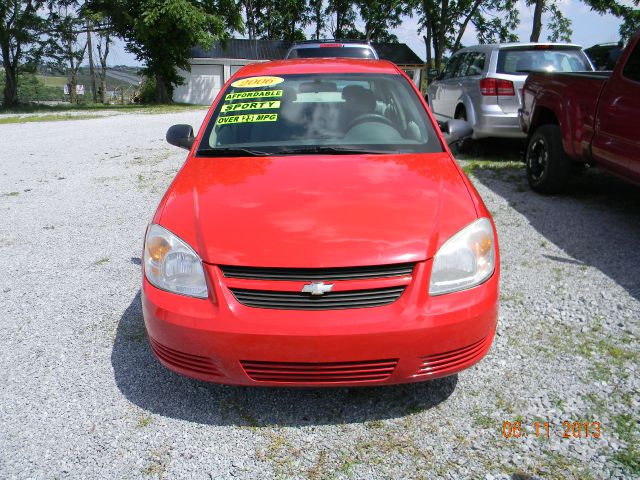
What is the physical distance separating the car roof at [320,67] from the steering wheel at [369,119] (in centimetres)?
48

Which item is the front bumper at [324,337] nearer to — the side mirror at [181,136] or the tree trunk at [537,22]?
the side mirror at [181,136]

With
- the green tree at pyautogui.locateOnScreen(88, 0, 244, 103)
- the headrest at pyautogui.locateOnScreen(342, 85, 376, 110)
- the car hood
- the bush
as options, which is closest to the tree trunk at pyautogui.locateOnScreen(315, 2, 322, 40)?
the green tree at pyautogui.locateOnScreen(88, 0, 244, 103)

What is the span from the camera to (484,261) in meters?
2.43

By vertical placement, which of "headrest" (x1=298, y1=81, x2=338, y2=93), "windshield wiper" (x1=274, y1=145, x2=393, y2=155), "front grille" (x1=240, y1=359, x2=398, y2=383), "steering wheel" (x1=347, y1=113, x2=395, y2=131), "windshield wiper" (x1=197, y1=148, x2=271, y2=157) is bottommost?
"front grille" (x1=240, y1=359, x2=398, y2=383)

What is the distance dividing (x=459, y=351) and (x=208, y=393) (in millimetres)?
1266

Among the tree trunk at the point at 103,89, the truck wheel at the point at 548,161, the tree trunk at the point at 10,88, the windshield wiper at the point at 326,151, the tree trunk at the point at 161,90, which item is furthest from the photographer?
the tree trunk at the point at 103,89

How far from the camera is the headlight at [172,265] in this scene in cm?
233

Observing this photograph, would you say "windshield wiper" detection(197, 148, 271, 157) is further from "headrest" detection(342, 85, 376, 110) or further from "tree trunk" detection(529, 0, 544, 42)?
"tree trunk" detection(529, 0, 544, 42)

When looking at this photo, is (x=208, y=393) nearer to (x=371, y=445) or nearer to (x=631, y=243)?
(x=371, y=445)

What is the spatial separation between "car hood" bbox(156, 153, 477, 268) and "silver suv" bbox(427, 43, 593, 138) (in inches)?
197

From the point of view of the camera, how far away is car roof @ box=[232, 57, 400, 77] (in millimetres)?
3861

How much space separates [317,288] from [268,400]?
0.79 m

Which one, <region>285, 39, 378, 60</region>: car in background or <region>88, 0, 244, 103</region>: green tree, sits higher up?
<region>88, 0, 244, 103</region>: green tree
